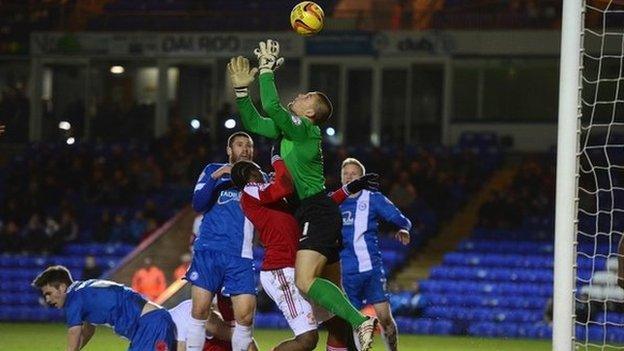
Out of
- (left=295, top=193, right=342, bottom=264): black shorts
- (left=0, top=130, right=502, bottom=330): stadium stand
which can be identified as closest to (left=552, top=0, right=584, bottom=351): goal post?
(left=295, top=193, right=342, bottom=264): black shorts

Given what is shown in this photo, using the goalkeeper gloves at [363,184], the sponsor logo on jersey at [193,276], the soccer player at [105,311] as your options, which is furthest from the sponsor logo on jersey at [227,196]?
the soccer player at [105,311]

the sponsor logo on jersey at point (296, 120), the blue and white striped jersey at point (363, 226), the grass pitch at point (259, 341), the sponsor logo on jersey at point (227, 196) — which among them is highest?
the sponsor logo on jersey at point (296, 120)

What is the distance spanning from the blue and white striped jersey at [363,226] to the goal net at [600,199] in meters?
1.61

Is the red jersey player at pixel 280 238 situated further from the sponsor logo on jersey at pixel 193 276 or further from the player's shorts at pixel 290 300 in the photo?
the sponsor logo on jersey at pixel 193 276

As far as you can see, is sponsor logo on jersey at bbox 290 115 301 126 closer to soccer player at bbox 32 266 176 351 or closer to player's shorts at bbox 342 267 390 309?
A: soccer player at bbox 32 266 176 351

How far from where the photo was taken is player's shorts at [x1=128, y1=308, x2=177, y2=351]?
849cm

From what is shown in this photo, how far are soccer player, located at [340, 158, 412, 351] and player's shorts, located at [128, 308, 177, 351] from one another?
1998mm

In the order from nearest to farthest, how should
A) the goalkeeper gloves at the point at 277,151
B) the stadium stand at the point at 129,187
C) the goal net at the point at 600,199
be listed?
1. the goalkeeper gloves at the point at 277,151
2. the goal net at the point at 600,199
3. the stadium stand at the point at 129,187

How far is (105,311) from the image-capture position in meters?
8.52

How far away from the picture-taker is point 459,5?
27.7m

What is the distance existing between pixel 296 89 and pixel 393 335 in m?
19.2

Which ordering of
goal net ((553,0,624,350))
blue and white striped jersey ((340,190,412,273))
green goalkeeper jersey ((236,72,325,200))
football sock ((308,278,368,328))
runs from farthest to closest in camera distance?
1. goal net ((553,0,624,350))
2. blue and white striped jersey ((340,190,412,273))
3. green goalkeeper jersey ((236,72,325,200))
4. football sock ((308,278,368,328))

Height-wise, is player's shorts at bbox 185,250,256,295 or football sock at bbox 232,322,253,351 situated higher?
player's shorts at bbox 185,250,256,295

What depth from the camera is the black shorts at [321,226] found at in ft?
27.5
